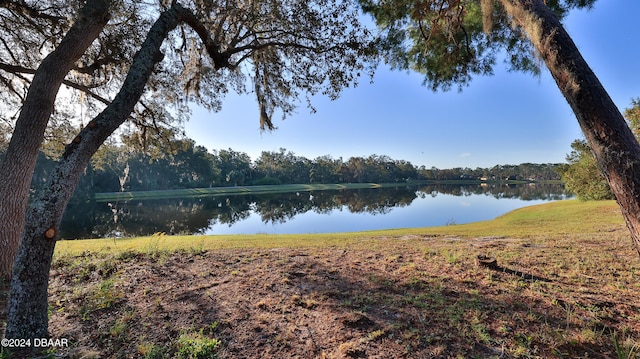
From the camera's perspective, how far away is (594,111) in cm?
203

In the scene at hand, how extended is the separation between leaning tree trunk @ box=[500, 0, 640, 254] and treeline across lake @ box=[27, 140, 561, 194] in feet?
102

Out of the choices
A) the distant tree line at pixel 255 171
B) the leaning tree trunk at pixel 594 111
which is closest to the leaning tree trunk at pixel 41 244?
the leaning tree trunk at pixel 594 111

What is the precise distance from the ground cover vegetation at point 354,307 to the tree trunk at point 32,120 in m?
0.93

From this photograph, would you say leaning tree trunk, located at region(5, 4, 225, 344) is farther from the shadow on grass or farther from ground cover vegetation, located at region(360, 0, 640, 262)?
ground cover vegetation, located at region(360, 0, 640, 262)

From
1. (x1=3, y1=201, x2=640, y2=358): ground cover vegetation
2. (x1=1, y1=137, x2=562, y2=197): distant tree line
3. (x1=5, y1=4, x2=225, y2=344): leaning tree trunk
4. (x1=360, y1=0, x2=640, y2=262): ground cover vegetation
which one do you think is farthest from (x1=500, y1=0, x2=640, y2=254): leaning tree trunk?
(x1=1, y1=137, x2=562, y2=197): distant tree line

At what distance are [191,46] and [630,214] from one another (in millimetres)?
6818

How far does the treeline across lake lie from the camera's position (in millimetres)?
43375

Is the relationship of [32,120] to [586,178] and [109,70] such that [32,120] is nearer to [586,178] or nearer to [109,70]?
[109,70]

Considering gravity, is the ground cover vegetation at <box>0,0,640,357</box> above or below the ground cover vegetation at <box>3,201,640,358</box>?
above

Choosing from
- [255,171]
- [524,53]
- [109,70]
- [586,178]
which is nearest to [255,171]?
[255,171]

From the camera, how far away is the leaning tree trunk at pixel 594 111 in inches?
73.1

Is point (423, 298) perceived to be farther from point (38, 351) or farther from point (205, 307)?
point (38, 351)

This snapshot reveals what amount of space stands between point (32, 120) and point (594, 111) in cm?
584

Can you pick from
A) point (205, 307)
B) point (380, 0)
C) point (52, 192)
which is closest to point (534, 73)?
point (380, 0)
